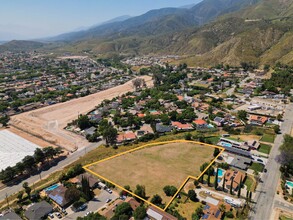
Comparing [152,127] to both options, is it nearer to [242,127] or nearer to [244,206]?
[242,127]

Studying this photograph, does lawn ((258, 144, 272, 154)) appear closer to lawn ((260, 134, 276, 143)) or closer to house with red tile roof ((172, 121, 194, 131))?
lawn ((260, 134, 276, 143))

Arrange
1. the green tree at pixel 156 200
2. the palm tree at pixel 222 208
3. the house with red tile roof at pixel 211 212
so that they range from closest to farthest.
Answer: the house with red tile roof at pixel 211 212 → the palm tree at pixel 222 208 → the green tree at pixel 156 200

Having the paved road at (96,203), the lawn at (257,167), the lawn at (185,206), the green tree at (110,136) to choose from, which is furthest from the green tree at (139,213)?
the green tree at (110,136)

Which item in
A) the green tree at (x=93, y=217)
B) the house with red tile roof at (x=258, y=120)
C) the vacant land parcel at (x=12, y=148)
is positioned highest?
the house with red tile roof at (x=258, y=120)

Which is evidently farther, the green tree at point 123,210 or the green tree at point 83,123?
the green tree at point 83,123

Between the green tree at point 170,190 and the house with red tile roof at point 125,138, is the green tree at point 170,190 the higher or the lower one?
the higher one

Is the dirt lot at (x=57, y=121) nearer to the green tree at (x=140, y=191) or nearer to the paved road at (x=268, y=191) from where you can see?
the green tree at (x=140, y=191)
